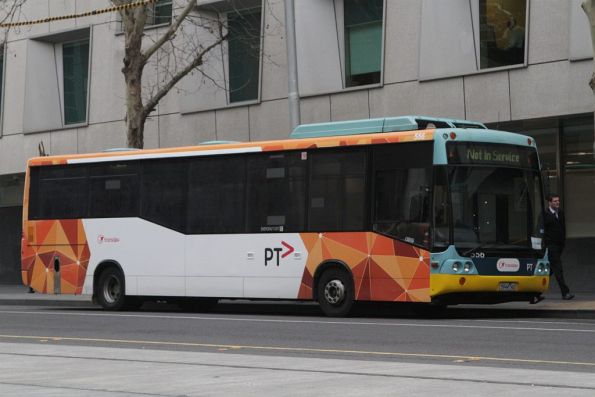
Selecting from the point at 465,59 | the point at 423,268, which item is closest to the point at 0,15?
the point at 465,59

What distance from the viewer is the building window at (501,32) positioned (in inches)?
1017

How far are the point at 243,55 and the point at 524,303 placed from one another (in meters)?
11.6

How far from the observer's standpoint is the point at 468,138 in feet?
62.7

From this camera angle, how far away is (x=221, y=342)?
1562cm

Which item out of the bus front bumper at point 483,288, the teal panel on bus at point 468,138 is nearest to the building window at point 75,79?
the teal panel on bus at point 468,138

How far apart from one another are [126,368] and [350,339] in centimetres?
434

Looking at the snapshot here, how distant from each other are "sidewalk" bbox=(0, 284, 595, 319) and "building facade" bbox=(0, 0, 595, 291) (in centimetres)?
294

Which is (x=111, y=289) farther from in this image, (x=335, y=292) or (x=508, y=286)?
(x=508, y=286)

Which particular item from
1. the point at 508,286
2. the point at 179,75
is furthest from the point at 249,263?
the point at 179,75

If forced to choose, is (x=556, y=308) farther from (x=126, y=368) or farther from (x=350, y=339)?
(x=126, y=368)

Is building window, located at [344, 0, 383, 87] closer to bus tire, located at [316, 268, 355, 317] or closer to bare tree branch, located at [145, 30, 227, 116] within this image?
bare tree branch, located at [145, 30, 227, 116]

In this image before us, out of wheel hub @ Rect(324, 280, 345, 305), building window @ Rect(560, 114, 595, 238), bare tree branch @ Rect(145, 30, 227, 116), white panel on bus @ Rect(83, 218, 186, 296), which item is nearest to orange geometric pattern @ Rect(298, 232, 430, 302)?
wheel hub @ Rect(324, 280, 345, 305)

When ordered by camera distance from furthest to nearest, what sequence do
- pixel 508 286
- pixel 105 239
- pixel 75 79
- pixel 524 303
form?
pixel 75 79
pixel 105 239
pixel 524 303
pixel 508 286

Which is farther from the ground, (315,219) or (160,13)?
(160,13)
